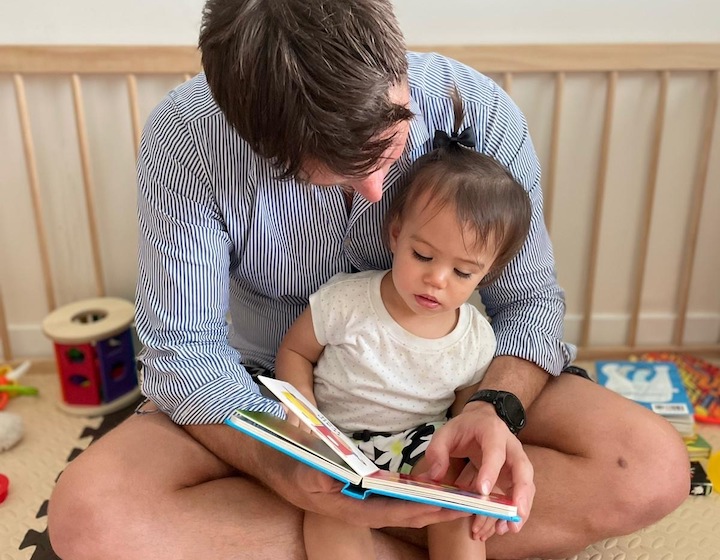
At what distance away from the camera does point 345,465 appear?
2.39 feet

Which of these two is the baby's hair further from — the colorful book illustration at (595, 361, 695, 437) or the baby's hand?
the colorful book illustration at (595, 361, 695, 437)

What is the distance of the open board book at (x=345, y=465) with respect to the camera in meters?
0.70

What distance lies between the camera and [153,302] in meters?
0.99

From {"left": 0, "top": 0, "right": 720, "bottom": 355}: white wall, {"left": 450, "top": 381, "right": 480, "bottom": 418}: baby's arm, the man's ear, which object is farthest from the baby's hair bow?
{"left": 0, "top": 0, "right": 720, "bottom": 355}: white wall

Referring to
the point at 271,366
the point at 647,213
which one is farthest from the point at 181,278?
the point at 647,213

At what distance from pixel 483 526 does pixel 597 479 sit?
0.19 metres

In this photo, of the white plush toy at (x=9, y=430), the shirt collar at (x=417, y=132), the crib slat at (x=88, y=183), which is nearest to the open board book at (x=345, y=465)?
the shirt collar at (x=417, y=132)

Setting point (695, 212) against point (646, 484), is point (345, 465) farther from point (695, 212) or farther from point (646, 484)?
point (695, 212)

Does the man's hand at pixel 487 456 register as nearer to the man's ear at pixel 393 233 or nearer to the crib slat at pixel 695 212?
the man's ear at pixel 393 233

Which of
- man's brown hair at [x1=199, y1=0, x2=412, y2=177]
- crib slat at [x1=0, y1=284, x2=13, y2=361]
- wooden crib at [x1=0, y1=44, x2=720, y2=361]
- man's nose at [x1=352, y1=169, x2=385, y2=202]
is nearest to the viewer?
man's brown hair at [x1=199, y1=0, x2=412, y2=177]

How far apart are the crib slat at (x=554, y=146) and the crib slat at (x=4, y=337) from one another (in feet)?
3.84

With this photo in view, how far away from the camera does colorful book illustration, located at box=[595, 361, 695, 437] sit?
1323 millimetres

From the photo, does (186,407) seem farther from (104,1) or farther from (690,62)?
(690,62)

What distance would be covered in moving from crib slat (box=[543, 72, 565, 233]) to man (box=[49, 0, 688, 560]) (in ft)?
1.36
